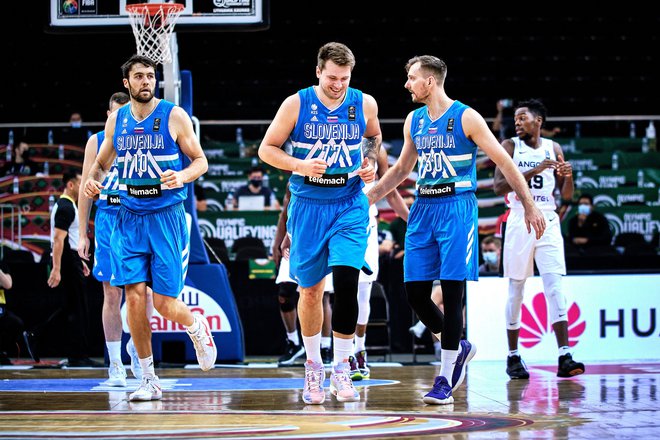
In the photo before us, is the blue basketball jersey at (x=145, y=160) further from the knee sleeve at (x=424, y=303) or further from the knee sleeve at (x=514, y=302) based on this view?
the knee sleeve at (x=514, y=302)

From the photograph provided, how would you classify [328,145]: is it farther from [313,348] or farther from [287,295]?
[287,295]

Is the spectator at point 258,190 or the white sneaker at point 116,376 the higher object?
the spectator at point 258,190

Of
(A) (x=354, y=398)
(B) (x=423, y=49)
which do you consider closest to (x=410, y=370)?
(A) (x=354, y=398)

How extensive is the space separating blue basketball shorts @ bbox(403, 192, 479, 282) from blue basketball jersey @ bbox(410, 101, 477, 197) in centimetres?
6

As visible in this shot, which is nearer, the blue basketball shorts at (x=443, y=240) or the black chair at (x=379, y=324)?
the blue basketball shorts at (x=443, y=240)

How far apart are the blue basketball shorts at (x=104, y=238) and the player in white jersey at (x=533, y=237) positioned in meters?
2.99

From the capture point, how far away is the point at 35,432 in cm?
454

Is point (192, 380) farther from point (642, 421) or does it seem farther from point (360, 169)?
point (642, 421)

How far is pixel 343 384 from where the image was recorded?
5961mm

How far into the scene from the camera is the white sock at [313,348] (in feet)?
19.7

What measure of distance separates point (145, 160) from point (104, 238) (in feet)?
4.96

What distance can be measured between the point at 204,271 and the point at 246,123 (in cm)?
609

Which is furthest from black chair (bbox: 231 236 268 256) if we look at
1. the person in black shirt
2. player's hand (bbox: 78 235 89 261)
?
player's hand (bbox: 78 235 89 261)

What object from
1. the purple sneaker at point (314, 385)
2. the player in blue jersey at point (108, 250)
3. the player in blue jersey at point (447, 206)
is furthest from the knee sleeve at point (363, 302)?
the purple sneaker at point (314, 385)
